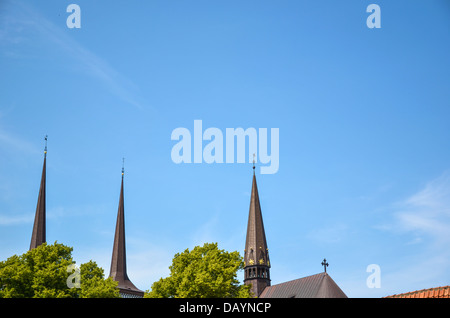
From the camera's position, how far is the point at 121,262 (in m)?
102

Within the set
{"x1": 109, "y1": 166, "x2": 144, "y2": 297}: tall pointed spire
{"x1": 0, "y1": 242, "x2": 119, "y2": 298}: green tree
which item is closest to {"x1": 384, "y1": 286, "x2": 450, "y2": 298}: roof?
{"x1": 0, "y1": 242, "x2": 119, "y2": 298}: green tree

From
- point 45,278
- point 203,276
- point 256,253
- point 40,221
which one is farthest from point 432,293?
point 40,221

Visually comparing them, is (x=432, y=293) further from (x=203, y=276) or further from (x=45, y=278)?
(x=45, y=278)

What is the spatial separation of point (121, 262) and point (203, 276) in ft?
160

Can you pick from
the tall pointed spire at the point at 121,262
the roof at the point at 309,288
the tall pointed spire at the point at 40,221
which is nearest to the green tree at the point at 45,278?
the roof at the point at 309,288

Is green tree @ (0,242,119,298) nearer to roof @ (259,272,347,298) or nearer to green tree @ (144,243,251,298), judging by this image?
green tree @ (144,243,251,298)

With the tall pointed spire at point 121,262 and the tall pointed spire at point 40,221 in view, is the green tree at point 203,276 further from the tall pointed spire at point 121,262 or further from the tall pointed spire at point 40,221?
the tall pointed spire at point 121,262

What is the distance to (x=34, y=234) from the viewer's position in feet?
306

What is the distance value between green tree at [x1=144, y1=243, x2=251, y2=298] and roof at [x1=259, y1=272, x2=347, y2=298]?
12331 mm
